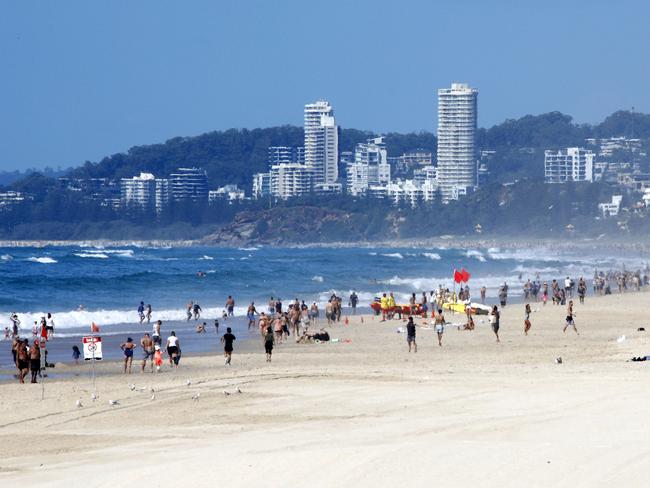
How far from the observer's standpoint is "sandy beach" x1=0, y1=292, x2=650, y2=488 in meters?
14.1

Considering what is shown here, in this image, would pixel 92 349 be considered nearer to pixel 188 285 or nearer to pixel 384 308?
pixel 384 308

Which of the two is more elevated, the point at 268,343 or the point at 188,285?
the point at 268,343

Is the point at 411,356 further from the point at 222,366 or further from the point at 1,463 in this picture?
the point at 1,463

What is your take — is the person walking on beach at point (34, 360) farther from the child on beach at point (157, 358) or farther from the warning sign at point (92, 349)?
the child on beach at point (157, 358)

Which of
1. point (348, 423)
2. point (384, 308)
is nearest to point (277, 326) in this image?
point (384, 308)

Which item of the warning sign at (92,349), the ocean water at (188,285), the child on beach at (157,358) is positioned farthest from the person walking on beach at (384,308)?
the warning sign at (92,349)

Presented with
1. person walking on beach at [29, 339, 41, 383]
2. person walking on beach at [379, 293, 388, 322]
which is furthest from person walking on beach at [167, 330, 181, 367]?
person walking on beach at [379, 293, 388, 322]

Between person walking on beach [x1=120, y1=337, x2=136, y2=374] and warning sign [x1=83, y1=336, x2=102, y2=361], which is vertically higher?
warning sign [x1=83, y1=336, x2=102, y2=361]

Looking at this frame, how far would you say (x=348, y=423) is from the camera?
17953mm

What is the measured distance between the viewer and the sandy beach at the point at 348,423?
14.1 meters

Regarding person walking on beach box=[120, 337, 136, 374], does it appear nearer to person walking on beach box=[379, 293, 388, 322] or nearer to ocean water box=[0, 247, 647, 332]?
ocean water box=[0, 247, 647, 332]

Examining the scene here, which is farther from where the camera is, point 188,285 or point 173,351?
point 188,285

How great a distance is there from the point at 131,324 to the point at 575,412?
2819 cm

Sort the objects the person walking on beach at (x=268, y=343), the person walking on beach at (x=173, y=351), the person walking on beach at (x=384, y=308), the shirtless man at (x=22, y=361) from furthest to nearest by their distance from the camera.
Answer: the person walking on beach at (x=384, y=308) → the person walking on beach at (x=268, y=343) → the person walking on beach at (x=173, y=351) → the shirtless man at (x=22, y=361)
